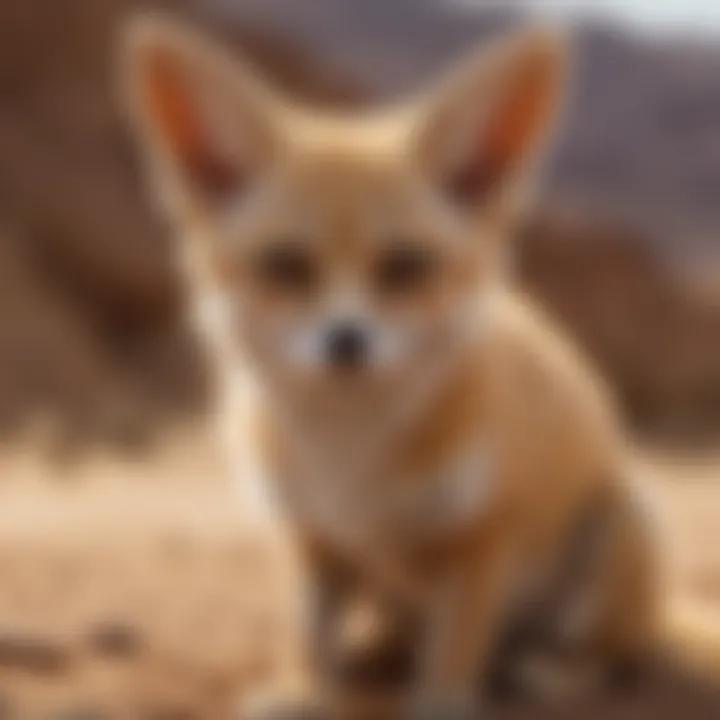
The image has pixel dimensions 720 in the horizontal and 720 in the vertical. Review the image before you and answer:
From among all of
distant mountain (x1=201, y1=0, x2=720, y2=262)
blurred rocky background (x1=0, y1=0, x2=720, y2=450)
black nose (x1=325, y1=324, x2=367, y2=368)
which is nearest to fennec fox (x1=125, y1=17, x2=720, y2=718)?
black nose (x1=325, y1=324, x2=367, y2=368)

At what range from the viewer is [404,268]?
1.89m

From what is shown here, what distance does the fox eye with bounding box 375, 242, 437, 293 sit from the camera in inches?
73.8

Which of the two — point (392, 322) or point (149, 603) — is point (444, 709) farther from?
point (149, 603)

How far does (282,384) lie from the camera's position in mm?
1948

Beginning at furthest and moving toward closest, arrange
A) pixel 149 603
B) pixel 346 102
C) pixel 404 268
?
pixel 346 102
pixel 149 603
pixel 404 268

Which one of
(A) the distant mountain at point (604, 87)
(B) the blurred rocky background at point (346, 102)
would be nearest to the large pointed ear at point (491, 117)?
(B) the blurred rocky background at point (346, 102)

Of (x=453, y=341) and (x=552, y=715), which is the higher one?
(x=453, y=341)

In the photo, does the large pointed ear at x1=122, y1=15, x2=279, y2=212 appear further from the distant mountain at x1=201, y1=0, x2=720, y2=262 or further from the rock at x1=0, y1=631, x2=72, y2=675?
the distant mountain at x1=201, y1=0, x2=720, y2=262

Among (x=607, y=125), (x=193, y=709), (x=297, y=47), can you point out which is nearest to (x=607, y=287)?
(x=607, y=125)

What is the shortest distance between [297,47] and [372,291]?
4.10 metres

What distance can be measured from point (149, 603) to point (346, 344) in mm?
979

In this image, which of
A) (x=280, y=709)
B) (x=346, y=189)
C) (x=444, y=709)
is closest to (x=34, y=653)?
(x=280, y=709)

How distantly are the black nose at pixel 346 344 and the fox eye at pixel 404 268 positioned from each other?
0.34 ft

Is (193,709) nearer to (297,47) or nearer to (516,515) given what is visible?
(516,515)
